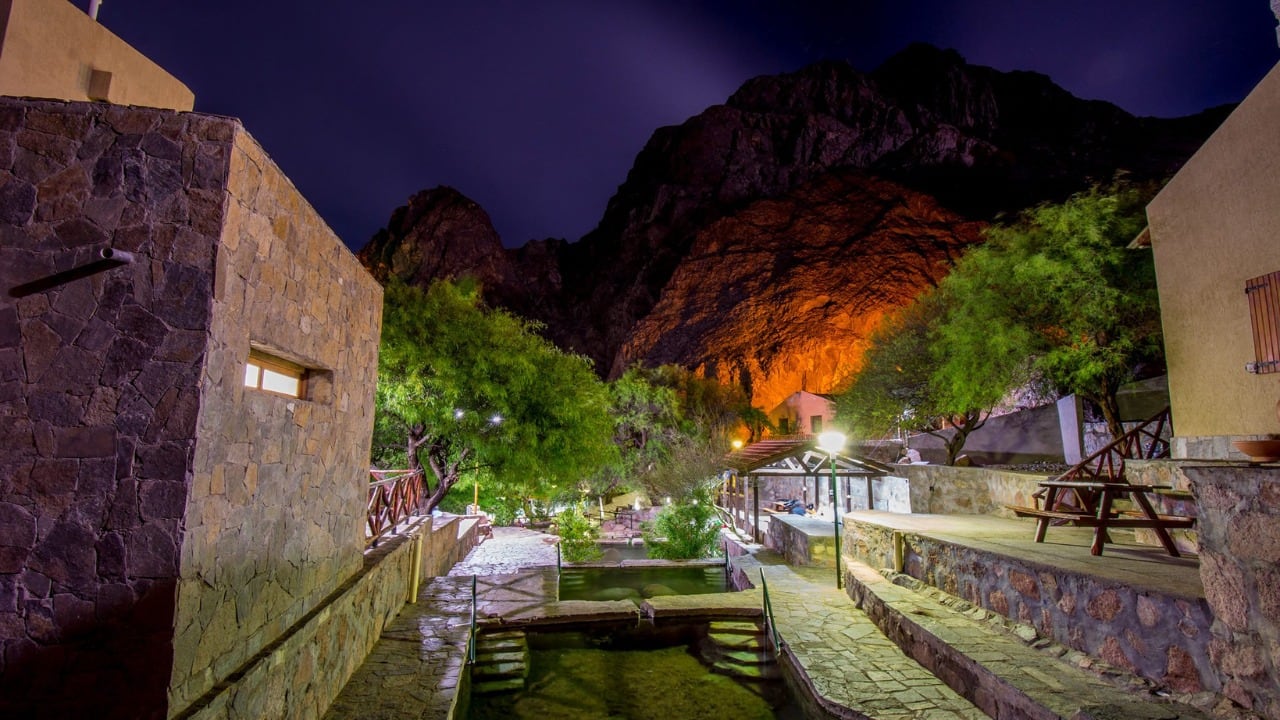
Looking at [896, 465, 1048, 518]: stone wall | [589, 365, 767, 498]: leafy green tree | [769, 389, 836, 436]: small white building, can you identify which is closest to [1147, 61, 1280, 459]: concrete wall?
[896, 465, 1048, 518]: stone wall

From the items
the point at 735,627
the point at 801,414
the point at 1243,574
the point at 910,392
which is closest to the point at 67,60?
the point at 735,627

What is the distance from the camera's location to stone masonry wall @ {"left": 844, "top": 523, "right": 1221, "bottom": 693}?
4.43 metres

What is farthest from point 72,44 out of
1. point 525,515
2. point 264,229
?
point 525,515

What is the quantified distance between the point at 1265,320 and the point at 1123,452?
565 centimetres

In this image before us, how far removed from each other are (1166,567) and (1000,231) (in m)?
12.3

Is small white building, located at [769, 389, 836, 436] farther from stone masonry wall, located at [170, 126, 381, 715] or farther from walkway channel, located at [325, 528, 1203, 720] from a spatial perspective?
stone masonry wall, located at [170, 126, 381, 715]

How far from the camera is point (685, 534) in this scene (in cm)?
1501

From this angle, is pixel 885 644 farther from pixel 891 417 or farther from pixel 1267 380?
pixel 891 417

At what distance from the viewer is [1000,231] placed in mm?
15836

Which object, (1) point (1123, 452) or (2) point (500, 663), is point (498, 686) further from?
(1) point (1123, 452)

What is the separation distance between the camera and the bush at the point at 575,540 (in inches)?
559

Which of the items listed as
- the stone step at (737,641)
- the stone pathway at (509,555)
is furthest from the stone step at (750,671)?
the stone pathway at (509,555)

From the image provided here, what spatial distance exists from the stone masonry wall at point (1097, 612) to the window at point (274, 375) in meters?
7.14

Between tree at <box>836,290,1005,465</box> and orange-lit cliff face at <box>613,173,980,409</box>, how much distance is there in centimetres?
1451
